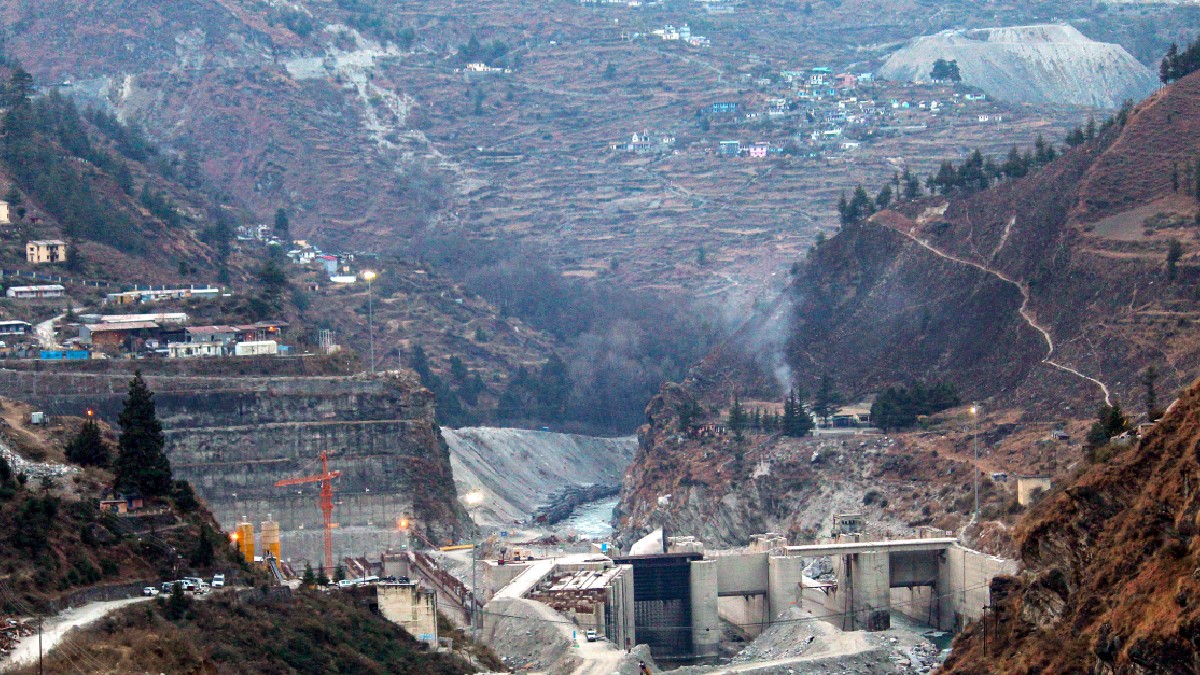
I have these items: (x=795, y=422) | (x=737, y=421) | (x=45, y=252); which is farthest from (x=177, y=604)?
(x=737, y=421)

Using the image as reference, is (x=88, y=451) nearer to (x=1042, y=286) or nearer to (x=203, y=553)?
(x=203, y=553)

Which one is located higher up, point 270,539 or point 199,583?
point 199,583

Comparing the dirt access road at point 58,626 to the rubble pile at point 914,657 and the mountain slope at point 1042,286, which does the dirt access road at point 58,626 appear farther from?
the mountain slope at point 1042,286

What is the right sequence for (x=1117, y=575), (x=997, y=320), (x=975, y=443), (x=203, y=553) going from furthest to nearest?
(x=997, y=320) → (x=975, y=443) → (x=203, y=553) → (x=1117, y=575)

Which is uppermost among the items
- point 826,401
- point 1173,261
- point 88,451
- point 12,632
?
point 1173,261

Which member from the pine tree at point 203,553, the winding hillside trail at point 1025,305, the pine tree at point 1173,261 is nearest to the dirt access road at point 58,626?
the pine tree at point 203,553

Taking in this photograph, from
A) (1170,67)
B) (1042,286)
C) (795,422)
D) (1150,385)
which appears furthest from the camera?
(1170,67)

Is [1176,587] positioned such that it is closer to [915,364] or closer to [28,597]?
[28,597]
